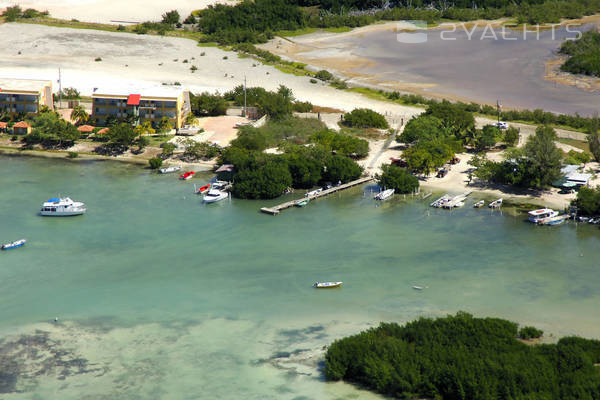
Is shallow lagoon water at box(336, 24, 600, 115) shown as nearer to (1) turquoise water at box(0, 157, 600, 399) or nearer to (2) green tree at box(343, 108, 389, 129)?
(2) green tree at box(343, 108, 389, 129)

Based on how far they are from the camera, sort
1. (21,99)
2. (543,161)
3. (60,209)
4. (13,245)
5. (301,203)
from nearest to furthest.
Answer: (13,245) → (60,209) → (301,203) → (543,161) → (21,99)

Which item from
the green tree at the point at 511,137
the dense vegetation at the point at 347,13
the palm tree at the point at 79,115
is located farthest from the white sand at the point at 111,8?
the green tree at the point at 511,137

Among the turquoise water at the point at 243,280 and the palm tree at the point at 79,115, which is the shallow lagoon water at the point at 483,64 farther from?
the palm tree at the point at 79,115

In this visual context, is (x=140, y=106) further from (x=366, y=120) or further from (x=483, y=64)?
(x=483, y=64)

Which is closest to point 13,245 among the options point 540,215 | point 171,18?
point 540,215

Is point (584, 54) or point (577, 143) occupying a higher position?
point (584, 54)

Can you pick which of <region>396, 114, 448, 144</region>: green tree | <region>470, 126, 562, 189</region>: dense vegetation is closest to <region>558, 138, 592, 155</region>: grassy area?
<region>470, 126, 562, 189</region>: dense vegetation

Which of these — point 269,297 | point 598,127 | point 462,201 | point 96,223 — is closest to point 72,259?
point 96,223
